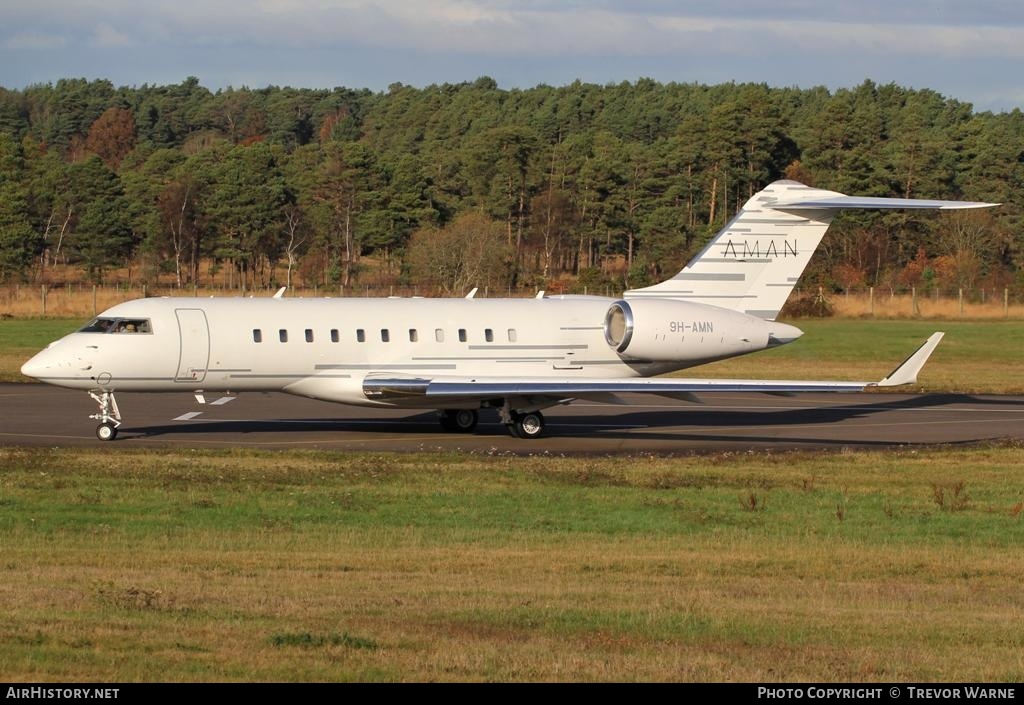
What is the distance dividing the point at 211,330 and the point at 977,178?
80.6 metres

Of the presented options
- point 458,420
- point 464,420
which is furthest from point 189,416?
point 464,420

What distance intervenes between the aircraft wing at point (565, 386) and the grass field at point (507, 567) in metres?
1.79

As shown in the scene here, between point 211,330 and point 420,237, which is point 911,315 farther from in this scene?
point 211,330

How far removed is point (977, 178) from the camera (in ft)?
314

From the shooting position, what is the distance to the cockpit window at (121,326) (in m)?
24.8

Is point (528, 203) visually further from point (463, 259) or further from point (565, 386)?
point (565, 386)

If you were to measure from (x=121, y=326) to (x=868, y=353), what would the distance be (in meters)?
30.1

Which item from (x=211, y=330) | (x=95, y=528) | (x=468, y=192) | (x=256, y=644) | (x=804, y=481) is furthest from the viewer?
(x=468, y=192)

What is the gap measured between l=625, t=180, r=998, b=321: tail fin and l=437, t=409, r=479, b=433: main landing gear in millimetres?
4122

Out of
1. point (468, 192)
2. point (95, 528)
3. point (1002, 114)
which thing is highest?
point (1002, 114)

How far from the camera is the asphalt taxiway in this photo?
25.2m

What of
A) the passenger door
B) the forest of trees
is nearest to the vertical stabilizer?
the passenger door

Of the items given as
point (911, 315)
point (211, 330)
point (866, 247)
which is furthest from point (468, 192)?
point (211, 330)
